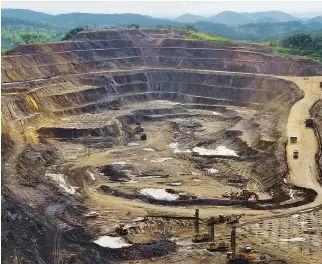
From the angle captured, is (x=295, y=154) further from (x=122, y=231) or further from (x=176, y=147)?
(x=122, y=231)

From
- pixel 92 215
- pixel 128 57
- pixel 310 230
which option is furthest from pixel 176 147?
pixel 128 57

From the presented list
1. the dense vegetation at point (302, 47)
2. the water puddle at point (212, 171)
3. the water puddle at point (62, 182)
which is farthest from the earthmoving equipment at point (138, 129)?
the dense vegetation at point (302, 47)

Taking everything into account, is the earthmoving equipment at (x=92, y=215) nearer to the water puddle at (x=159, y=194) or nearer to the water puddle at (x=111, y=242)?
the water puddle at (x=111, y=242)

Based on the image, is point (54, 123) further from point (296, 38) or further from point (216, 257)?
point (296, 38)

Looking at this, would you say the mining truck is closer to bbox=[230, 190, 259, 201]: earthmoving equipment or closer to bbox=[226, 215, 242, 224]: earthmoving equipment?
bbox=[230, 190, 259, 201]: earthmoving equipment

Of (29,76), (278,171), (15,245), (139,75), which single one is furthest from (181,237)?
(139,75)

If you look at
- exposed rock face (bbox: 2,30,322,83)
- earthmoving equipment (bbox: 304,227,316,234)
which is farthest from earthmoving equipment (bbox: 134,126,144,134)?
earthmoving equipment (bbox: 304,227,316,234)
